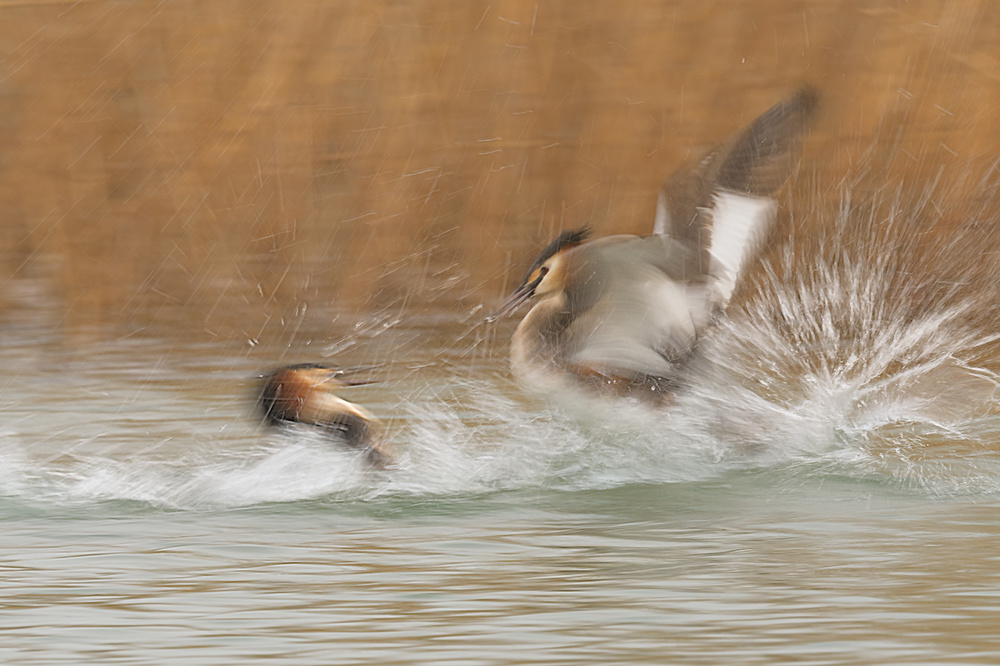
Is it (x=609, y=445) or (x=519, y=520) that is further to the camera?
(x=609, y=445)

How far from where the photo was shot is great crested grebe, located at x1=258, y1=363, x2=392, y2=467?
3.44 meters

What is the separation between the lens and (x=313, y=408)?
346 cm

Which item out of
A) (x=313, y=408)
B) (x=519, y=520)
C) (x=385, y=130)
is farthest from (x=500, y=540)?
(x=385, y=130)

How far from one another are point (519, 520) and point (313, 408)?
2.05 feet

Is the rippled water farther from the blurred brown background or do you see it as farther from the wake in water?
the blurred brown background

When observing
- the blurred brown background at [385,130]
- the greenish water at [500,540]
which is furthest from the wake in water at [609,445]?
the blurred brown background at [385,130]

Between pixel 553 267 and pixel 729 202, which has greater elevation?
pixel 729 202

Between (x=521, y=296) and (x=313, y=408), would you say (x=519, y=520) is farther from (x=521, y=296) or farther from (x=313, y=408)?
(x=521, y=296)

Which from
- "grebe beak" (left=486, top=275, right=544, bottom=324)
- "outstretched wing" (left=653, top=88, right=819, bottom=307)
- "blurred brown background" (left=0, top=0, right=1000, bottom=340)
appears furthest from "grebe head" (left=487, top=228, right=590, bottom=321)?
"blurred brown background" (left=0, top=0, right=1000, bottom=340)

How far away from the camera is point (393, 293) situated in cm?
629

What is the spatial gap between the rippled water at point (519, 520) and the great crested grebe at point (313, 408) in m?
0.04

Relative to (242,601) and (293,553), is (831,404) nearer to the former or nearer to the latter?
(293,553)

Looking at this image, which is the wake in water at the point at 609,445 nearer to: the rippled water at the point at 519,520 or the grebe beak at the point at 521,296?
the rippled water at the point at 519,520

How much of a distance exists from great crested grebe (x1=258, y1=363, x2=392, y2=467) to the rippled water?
0.04 meters
